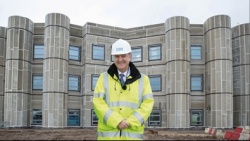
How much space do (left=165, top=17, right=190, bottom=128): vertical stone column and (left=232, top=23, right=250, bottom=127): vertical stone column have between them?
5007 mm

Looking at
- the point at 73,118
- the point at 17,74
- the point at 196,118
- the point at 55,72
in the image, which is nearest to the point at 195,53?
the point at 196,118

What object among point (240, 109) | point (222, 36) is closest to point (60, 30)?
point (222, 36)

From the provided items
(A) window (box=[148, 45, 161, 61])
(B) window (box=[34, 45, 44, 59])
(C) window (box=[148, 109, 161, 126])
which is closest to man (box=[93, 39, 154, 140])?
(C) window (box=[148, 109, 161, 126])

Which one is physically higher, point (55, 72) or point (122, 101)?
point (55, 72)

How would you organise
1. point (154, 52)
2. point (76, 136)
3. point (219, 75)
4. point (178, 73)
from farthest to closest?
point (154, 52), point (178, 73), point (219, 75), point (76, 136)

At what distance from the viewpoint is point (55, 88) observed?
27.5 meters

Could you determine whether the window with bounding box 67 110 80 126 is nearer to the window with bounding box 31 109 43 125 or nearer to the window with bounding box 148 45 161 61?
the window with bounding box 31 109 43 125

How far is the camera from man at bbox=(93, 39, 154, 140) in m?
4.51

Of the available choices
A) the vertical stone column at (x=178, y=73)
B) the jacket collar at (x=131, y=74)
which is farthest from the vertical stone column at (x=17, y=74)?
the jacket collar at (x=131, y=74)

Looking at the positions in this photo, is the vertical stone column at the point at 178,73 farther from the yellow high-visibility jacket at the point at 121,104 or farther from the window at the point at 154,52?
the yellow high-visibility jacket at the point at 121,104

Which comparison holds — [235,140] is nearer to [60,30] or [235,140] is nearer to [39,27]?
[60,30]

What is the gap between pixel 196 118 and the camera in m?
29.4

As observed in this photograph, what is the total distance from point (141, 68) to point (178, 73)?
4.69 metres

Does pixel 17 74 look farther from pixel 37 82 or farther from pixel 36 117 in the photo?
pixel 36 117
